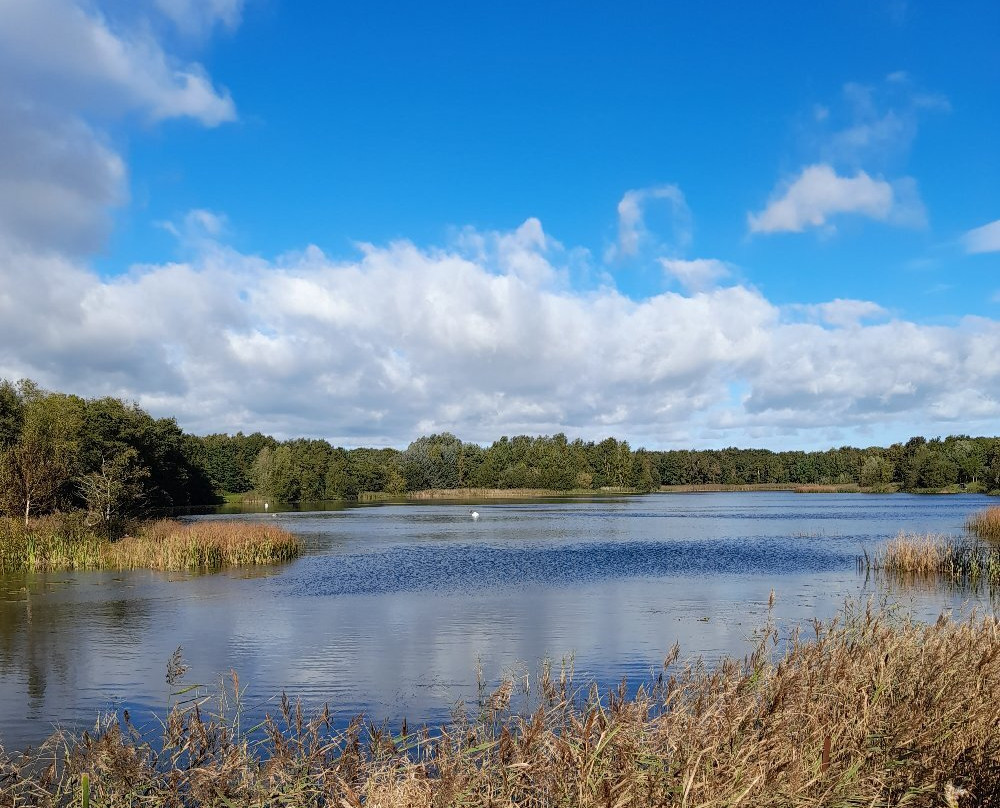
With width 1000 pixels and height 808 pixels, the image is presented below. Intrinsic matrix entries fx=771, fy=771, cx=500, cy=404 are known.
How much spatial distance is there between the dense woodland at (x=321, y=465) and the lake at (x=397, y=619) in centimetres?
1075

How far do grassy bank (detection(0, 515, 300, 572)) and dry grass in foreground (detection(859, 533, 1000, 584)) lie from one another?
84.6 ft

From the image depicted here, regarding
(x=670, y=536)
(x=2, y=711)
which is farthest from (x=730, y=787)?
(x=670, y=536)

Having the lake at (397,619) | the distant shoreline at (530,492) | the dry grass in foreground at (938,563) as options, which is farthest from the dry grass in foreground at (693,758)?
the distant shoreline at (530,492)

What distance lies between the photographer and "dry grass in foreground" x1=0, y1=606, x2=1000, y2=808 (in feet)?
17.1

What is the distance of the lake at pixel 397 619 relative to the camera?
13406 millimetres

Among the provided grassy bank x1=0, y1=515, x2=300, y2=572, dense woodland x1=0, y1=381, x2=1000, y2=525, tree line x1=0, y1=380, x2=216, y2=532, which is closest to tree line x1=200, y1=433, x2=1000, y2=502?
dense woodland x1=0, y1=381, x2=1000, y2=525

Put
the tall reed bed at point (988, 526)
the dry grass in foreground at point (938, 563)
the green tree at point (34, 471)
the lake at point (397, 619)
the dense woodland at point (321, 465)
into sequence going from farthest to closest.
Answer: the dense woodland at point (321, 465) < the tall reed bed at point (988, 526) < the green tree at point (34, 471) < the dry grass in foreground at point (938, 563) < the lake at point (397, 619)

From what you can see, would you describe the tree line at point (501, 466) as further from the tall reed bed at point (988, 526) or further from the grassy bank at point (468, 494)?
the tall reed bed at point (988, 526)

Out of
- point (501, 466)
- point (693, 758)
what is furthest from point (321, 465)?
point (693, 758)

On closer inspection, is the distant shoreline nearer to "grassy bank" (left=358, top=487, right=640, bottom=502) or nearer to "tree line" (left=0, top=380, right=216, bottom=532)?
"grassy bank" (left=358, top=487, right=640, bottom=502)

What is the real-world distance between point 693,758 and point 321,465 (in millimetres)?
117845

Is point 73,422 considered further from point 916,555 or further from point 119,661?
point 916,555

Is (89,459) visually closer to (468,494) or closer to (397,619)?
(397,619)

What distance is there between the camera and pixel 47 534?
107ft
